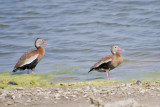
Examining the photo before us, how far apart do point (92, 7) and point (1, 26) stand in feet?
14.0

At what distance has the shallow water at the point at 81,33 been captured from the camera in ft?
36.7

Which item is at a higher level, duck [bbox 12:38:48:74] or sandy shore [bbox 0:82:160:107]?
duck [bbox 12:38:48:74]

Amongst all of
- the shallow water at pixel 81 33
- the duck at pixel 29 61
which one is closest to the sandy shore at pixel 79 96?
the shallow water at pixel 81 33

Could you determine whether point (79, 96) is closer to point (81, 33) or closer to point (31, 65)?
point (31, 65)

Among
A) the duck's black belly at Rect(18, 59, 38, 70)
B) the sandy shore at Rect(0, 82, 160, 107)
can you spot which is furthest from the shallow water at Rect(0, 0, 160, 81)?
the sandy shore at Rect(0, 82, 160, 107)

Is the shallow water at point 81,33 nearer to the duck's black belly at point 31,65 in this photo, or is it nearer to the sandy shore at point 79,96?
the duck's black belly at point 31,65

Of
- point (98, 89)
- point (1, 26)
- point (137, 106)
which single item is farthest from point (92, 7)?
point (137, 106)

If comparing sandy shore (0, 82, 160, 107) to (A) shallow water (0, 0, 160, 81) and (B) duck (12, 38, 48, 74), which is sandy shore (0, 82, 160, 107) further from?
(B) duck (12, 38, 48, 74)

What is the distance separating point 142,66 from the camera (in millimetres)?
10906

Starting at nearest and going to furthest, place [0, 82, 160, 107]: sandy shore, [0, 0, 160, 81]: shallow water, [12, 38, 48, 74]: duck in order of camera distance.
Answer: [0, 82, 160, 107]: sandy shore
[12, 38, 48, 74]: duck
[0, 0, 160, 81]: shallow water

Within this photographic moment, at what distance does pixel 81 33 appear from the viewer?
15.4 m

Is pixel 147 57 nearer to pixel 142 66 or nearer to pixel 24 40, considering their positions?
pixel 142 66

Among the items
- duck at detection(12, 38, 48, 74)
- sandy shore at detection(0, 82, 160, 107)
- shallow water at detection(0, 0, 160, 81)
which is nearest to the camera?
sandy shore at detection(0, 82, 160, 107)

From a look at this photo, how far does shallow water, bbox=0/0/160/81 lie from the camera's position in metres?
11.2
